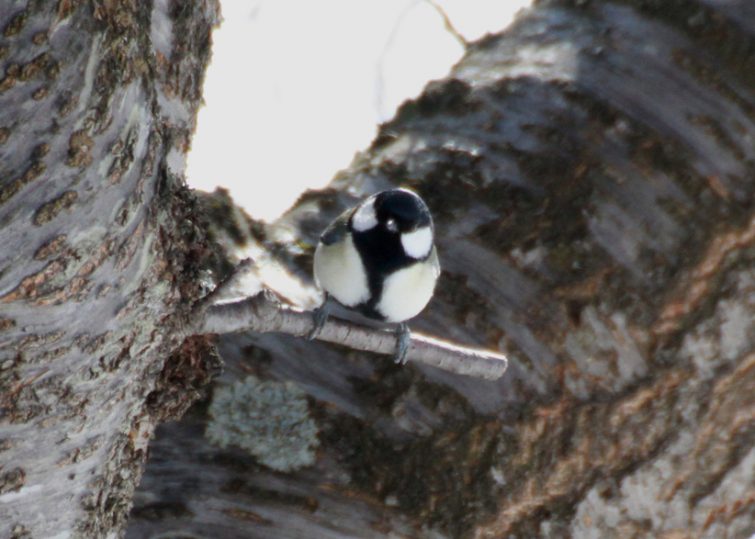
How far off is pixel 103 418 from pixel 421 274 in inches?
27.7

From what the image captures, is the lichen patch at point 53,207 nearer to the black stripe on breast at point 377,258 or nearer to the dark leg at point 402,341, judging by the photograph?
the dark leg at point 402,341

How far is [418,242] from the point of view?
1.48 meters

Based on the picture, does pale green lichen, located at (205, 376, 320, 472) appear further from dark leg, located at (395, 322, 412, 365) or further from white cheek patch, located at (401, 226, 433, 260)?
white cheek patch, located at (401, 226, 433, 260)

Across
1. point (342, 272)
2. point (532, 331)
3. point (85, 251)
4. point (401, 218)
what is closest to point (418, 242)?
point (401, 218)

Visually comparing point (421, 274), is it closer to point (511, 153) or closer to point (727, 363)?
point (511, 153)

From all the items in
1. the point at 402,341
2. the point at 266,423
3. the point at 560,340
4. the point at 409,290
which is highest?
the point at 409,290

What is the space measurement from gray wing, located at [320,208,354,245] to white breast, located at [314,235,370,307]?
1cm

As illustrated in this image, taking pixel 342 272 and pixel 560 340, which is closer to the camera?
pixel 560 340

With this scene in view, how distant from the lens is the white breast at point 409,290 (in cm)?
143

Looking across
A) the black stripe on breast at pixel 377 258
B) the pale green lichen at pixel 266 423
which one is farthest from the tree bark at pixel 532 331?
the black stripe on breast at pixel 377 258

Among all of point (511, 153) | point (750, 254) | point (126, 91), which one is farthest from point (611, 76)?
point (126, 91)

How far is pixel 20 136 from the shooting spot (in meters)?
0.69

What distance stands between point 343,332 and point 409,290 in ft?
1.14

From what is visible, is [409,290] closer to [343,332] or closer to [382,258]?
[382,258]
